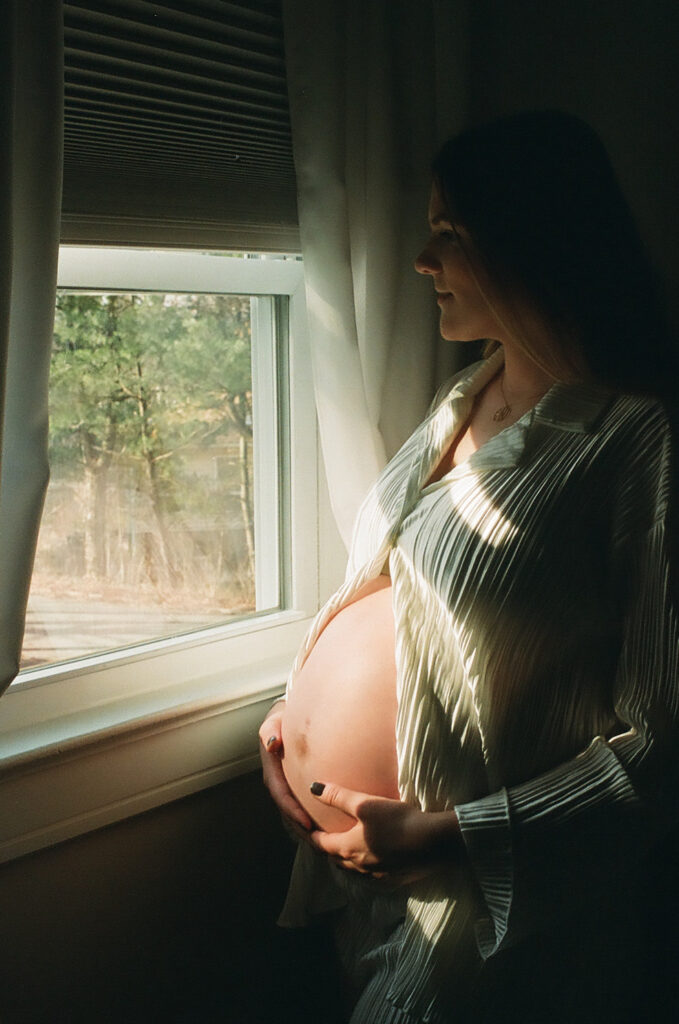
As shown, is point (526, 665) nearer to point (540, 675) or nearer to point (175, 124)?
point (540, 675)

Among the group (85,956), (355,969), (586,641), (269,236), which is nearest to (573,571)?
(586,641)

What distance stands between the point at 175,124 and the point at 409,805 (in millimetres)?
971

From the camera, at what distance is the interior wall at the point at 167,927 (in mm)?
1076

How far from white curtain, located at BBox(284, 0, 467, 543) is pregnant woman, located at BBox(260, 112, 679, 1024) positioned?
0.25m

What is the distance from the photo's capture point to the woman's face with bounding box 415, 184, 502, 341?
3.34ft

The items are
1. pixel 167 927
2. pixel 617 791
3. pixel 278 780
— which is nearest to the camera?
pixel 617 791

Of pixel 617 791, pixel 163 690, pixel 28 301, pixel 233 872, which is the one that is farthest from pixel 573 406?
pixel 233 872

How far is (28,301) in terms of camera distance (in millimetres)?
925

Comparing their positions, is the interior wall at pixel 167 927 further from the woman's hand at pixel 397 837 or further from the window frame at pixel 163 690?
the woman's hand at pixel 397 837

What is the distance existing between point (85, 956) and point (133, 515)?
0.68 m

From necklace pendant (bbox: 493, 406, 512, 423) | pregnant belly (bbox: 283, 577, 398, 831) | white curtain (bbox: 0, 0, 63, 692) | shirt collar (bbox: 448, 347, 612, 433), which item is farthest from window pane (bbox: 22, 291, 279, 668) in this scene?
shirt collar (bbox: 448, 347, 612, 433)

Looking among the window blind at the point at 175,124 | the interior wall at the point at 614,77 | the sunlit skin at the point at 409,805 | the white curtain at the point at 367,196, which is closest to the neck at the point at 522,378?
the sunlit skin at the point at 409,805

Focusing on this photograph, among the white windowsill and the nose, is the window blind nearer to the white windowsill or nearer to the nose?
the nose

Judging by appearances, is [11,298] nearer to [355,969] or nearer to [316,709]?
[316,709]
